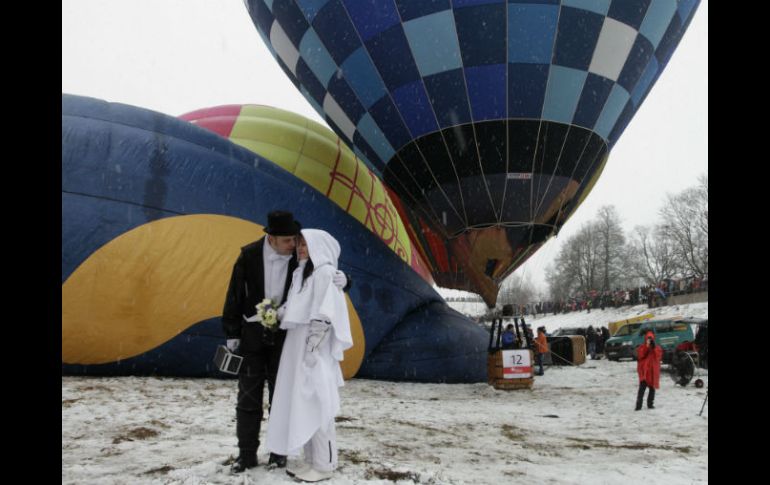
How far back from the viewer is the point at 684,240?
4059cm

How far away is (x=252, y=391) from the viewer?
288cm

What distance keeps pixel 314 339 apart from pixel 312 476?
652 millimetres

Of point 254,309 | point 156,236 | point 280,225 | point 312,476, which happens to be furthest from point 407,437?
point 156,236

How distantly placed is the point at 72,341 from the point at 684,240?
4299cm

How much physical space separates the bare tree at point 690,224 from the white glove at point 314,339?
138 ft

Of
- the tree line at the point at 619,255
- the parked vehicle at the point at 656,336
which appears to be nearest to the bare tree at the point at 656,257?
the tree line at the point at 619,255

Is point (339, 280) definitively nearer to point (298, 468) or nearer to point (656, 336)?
point (298, 468)

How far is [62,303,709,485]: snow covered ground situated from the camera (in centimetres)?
288

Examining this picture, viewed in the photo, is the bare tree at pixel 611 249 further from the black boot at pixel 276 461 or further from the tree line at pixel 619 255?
the black boot at pixel 276 461

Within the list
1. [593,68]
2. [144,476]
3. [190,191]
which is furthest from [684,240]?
[144,476]

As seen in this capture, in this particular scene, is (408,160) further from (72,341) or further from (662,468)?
(662,468)

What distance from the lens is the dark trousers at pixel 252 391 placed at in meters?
2.80

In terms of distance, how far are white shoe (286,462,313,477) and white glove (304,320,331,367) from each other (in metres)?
0.49
